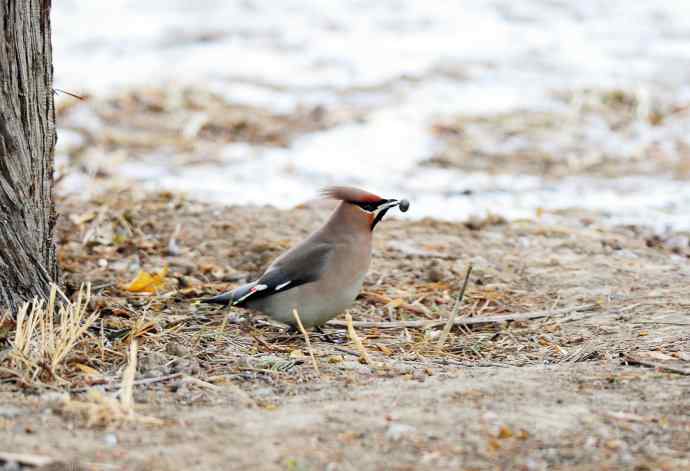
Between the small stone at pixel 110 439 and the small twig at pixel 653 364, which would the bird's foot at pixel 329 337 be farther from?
the small stone at pixel 110 439

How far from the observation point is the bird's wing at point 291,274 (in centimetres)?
480

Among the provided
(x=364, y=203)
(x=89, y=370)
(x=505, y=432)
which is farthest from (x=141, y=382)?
Answer: (x=364, y=203)

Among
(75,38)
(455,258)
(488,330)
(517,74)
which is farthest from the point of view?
(75,38)

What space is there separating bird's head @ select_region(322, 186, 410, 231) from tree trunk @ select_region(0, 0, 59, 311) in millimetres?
1305

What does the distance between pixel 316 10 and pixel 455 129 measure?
13.3 feet

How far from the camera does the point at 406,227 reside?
6516 millimetres

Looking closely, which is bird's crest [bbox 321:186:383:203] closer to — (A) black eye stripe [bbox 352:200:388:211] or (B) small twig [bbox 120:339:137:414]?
(A) black eye stripe [bbox 352:200:388:211]

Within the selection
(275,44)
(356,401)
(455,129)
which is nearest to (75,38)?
(275,44)

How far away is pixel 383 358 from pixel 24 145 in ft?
5.10

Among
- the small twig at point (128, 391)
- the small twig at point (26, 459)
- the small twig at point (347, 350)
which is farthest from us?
the small twig at point (347, 350)

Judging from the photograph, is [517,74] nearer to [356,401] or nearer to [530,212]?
[530,212]

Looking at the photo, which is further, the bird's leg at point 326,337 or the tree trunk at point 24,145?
the bird's leg at point 326,337

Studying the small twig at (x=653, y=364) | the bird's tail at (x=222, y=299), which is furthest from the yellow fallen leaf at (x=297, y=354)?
the small twig at (x=653, y=364)

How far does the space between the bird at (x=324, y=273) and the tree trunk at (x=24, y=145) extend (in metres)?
0.94
